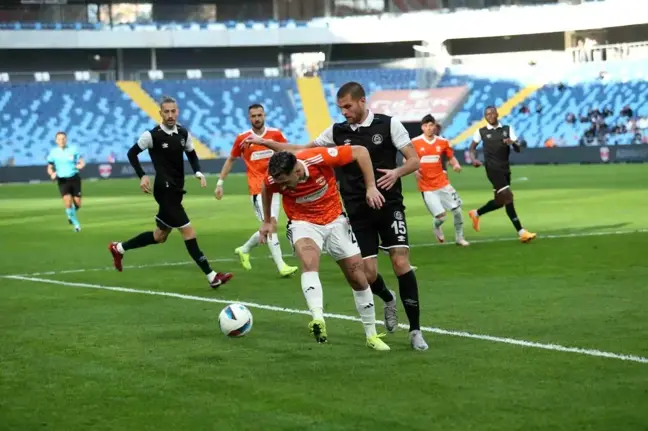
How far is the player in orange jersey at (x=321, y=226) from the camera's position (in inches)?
379

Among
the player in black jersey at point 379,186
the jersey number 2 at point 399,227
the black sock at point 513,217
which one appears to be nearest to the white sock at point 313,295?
the player in black jersey at point 379,186

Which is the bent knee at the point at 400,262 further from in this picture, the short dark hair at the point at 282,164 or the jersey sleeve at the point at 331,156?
the short dark hair at the point at 282,164

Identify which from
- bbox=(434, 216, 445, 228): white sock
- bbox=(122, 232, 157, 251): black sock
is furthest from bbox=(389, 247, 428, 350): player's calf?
bbox=(434, 216, 445, 228): white sock

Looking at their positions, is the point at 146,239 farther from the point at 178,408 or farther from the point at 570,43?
the point at 570,43

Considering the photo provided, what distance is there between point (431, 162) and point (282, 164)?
1098 centimetres

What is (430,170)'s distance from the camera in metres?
20.0

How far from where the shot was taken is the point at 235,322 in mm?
10352

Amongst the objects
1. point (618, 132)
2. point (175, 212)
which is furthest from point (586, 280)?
point (618, 132)

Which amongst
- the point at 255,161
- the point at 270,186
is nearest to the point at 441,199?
the point at 255,161

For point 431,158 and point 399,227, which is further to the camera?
point 431,158

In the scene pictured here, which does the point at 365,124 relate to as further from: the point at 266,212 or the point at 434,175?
the point at 434,175

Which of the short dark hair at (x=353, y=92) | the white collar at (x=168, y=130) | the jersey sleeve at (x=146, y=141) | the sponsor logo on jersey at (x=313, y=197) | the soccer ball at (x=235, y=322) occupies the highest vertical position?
the short dark hair at (x=353, y=92)

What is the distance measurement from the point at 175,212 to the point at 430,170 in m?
6.32

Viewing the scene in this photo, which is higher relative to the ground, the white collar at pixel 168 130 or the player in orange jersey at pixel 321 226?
the white collar at pixel 168 130
